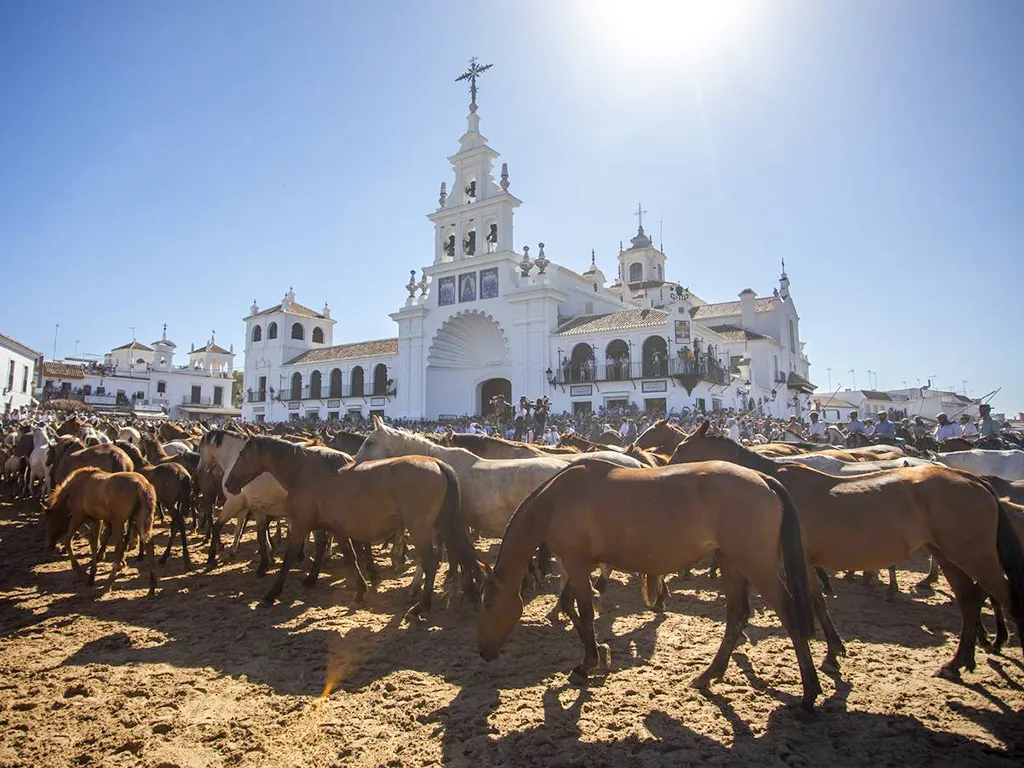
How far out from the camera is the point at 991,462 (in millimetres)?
10852

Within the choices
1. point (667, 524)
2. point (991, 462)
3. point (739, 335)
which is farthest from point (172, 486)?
point (739, 335)

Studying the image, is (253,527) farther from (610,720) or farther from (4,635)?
(610,720)

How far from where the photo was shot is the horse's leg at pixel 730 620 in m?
4.70

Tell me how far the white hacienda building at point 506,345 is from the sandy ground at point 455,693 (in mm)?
29592

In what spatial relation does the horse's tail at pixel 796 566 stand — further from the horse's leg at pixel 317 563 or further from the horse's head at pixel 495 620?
the horse's leg at pixel 317 563

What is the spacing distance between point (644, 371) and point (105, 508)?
3178cm

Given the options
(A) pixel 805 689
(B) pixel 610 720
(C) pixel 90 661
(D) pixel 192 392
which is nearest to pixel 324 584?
(C) pixel 90 661

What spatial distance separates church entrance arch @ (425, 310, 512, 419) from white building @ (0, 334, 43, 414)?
26.3 meters

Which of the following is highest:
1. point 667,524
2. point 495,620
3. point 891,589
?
point 667,524

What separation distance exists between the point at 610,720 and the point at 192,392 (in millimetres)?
76061

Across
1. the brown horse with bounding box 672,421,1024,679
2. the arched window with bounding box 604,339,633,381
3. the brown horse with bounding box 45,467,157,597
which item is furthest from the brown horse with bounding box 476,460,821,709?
the arched window with bounding box 604,339,633,381

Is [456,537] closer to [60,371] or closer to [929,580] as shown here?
[929,580]

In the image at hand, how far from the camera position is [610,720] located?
4.16 metres

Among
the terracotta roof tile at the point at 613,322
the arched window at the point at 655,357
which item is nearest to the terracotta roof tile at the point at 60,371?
the terracotta roof tile at the point at 613,322
